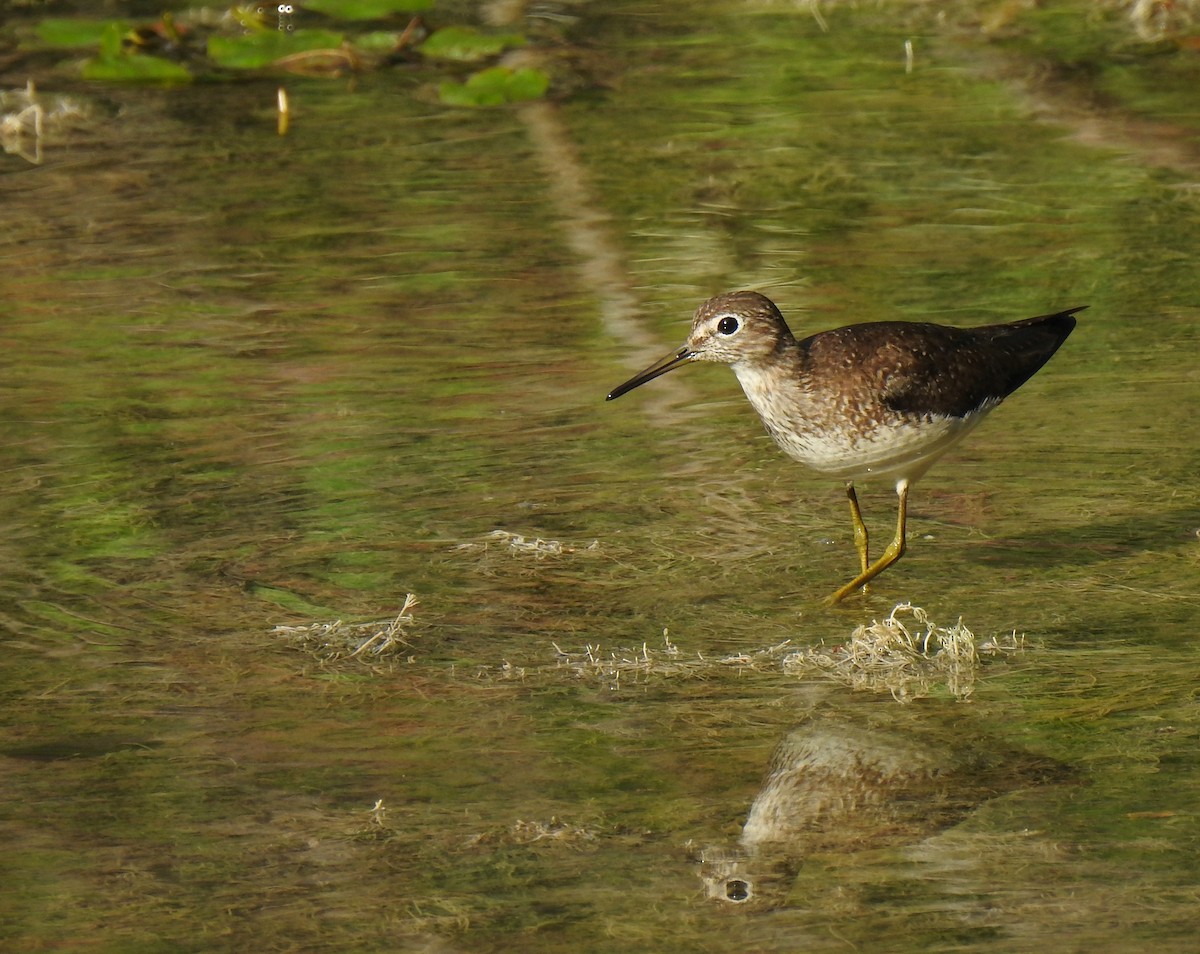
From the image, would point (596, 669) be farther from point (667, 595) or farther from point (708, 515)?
point (708, 515)

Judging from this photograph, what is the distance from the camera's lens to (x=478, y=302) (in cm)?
837

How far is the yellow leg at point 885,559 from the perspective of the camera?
5.96 m

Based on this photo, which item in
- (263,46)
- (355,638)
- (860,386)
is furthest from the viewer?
(263,46)

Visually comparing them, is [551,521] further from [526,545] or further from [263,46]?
[263,46]

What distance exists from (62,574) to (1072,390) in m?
3.73

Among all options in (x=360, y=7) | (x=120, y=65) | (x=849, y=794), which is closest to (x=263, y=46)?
(x=360, y=7)

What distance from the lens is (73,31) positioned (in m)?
11.1

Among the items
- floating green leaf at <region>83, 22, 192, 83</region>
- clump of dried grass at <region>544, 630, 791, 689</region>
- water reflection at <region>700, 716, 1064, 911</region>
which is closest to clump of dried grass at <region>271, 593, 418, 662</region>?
clump of dried grass at <region>544, 630, 791, 689</region>

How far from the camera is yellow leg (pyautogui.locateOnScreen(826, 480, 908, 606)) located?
19.5ft

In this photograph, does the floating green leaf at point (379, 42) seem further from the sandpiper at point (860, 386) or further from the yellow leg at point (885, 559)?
the yellow leg at point (885, 559)

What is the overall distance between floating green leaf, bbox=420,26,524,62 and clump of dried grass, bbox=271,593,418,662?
605 centimetres

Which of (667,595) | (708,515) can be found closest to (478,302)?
(708,515)

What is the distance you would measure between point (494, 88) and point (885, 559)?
5.44m

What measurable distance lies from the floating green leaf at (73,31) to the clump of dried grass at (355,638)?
6368mm
